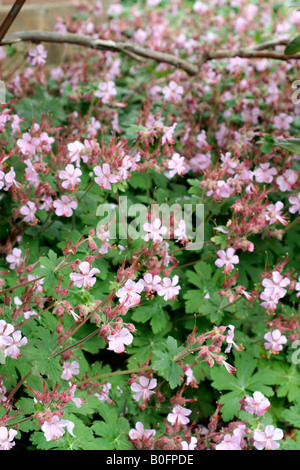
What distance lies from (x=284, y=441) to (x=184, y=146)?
1527mm

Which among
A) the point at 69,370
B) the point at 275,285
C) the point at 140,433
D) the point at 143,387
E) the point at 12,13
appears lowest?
the point at 140,433

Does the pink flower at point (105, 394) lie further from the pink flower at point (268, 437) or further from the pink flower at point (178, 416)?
the pink flower at point (268, 437)

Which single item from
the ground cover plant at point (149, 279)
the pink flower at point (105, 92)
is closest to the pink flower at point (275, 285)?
the ground cover plant at point (149, 279)

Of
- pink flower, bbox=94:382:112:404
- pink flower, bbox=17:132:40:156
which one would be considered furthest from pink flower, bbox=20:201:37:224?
pink flower, bbox=94:382:112:404

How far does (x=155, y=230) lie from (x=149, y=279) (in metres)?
0.18

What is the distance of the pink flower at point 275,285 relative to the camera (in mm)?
2049

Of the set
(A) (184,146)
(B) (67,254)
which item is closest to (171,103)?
(A) (184,146)

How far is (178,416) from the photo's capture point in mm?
1909

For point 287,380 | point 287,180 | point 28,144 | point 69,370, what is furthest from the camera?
point 287,180

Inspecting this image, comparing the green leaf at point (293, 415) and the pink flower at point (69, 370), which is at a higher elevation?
the pink flower at point (69, 370)

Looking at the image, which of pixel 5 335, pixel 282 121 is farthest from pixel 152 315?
pixel 282 121

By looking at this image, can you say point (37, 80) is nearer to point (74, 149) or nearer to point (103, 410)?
point (74, 149)

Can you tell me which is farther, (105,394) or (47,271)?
(105,394)

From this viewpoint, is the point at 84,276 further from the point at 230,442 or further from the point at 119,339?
the point at 230,442
